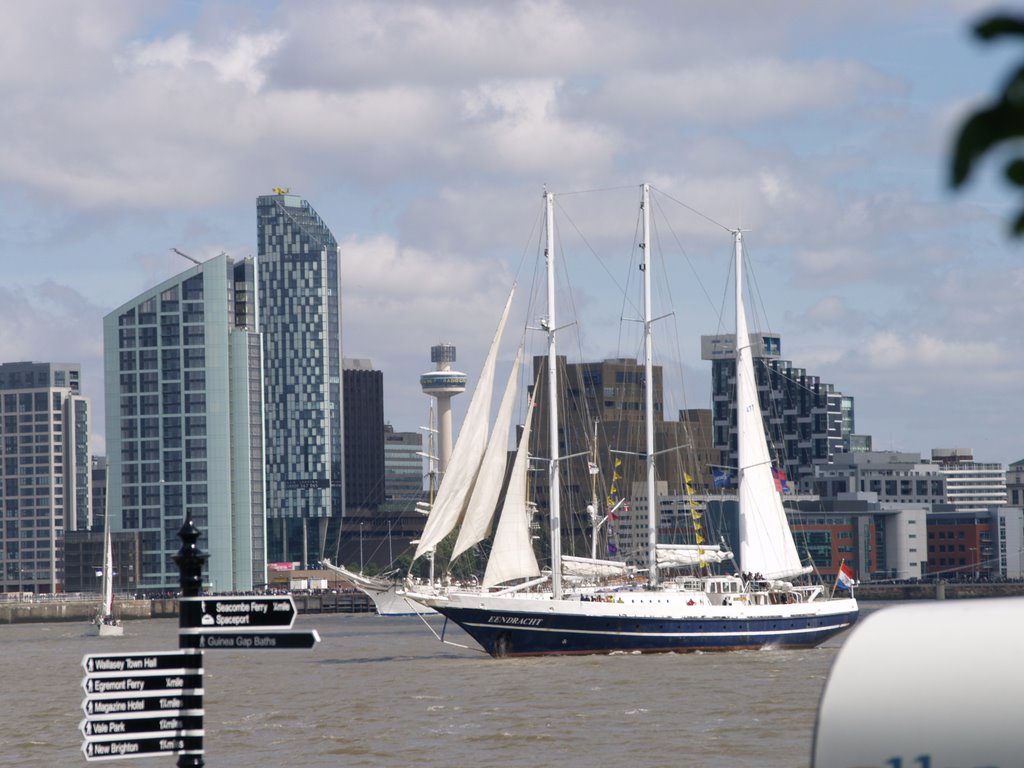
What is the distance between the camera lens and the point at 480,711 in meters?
50.8

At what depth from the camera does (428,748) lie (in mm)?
41156

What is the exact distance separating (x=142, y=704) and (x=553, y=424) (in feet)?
212

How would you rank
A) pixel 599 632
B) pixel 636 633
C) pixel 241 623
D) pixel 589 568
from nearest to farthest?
pixel 241 623 < pixel 599 632 < pixel 636 633 < pixel 589 568

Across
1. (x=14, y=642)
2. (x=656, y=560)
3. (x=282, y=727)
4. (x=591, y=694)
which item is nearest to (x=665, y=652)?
(x=656, y=560)

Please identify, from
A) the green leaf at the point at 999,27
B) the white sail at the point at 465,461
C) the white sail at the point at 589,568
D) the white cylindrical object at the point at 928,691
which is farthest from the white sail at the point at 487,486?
the green leaf at the point at 999,27

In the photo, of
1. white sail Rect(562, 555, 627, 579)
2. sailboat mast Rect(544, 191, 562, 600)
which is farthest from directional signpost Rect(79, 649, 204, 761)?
white sail Rect(562, 555, 627, 579)

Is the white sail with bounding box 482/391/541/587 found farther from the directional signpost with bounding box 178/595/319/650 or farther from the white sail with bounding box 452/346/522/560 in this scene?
the directional signpost with bounding box 178/595/319/650

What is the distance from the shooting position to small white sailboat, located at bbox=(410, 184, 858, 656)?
7556 centimetres

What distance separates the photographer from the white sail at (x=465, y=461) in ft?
257

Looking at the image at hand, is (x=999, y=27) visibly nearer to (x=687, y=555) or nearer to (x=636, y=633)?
(x=636, y=633)

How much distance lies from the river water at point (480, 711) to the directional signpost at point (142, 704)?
755 inches

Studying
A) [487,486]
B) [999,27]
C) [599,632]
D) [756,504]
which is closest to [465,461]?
[487,486]

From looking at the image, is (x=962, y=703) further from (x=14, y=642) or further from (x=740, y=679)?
(x=14, y=642)

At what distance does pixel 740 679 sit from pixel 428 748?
2192 centimetres
